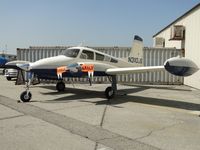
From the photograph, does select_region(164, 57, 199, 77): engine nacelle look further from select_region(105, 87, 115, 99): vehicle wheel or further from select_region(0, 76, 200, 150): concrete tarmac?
select_region(105, 87, 115, 99): vehicle wheel

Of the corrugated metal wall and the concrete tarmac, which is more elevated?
the corrugated metal wall

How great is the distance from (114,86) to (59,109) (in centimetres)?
486

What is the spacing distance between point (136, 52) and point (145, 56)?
5530 millimetres

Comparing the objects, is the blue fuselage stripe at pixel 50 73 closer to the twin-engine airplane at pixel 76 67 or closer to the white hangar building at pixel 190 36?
the twin-engine airplane at pixel 76 67

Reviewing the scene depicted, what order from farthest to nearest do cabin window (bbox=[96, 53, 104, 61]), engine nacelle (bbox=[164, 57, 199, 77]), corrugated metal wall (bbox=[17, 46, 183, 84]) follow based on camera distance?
corrugated metal wall (bbox=[17, 46, 183, 84])
cabin window (bbox=[96, 53, 104, 61])
engine nacelle (bbox=[164, 57, 199, 77])

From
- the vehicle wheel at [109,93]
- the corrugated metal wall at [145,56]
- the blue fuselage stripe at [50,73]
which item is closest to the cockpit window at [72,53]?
the blue fuselage stripe at [50,73]

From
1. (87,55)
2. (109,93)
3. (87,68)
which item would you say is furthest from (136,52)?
(87,68)

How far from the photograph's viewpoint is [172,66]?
9.62m

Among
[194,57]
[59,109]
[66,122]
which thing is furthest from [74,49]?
[194,57]

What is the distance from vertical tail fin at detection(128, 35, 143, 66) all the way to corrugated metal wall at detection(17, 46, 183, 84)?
15.3 ft

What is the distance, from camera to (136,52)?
18.1 m

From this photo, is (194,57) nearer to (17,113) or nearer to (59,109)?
(59,109)

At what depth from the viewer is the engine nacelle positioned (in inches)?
379

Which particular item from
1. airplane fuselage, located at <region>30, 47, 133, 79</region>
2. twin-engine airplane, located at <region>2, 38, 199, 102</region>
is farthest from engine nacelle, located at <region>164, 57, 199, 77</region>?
airplane fuselage, located at <region>30, 47, 133, 79</region>
